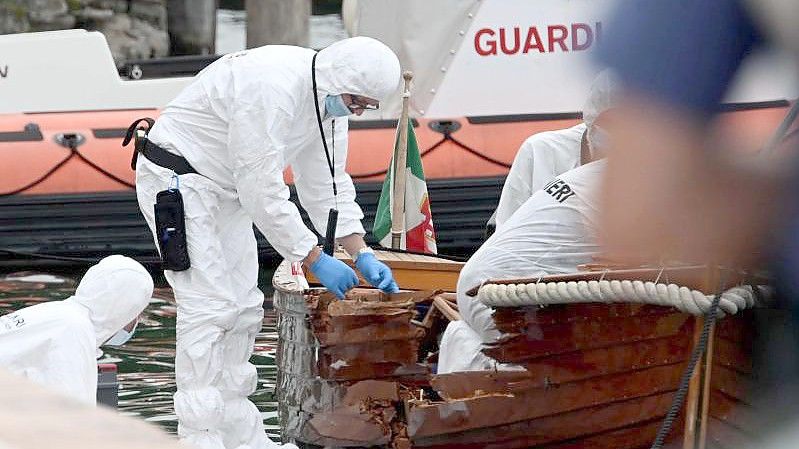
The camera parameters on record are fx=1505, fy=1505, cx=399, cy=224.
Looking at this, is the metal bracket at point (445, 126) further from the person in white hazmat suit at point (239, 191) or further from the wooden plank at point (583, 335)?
the wooden plank at point (583, 335)

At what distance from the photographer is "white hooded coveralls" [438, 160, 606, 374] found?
4496 millimetres

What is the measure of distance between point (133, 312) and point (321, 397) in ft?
3.06

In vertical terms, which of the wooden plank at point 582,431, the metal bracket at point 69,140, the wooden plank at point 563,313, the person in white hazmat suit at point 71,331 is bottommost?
the wooden plank at point 582,431

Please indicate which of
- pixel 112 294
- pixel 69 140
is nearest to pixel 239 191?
pixel 112 294

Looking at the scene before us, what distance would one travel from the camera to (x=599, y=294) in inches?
158

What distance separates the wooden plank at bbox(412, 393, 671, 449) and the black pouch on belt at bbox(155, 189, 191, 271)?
959mm

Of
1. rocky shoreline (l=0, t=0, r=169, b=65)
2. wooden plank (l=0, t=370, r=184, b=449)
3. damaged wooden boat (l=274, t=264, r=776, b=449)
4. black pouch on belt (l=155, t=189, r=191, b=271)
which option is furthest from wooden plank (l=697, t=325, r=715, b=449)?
rocky shoreline (l=0, t=0, r=169, b=65)

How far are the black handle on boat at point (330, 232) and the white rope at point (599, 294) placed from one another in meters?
0.86

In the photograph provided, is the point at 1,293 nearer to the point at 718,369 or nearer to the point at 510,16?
the point at 510,16

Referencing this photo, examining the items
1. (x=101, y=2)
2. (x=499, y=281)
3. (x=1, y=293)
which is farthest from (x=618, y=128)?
(x=101, y=2)

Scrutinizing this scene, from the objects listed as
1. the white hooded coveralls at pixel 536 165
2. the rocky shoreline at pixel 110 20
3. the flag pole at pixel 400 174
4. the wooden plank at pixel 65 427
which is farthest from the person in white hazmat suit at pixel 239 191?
the rocky shoreline at pixel 110 20

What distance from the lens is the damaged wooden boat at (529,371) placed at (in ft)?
12.1

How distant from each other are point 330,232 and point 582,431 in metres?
1.22

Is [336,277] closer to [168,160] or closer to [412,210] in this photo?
[168,160]
